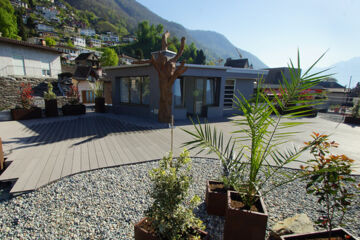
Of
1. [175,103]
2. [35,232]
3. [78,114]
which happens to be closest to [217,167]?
[35,232]

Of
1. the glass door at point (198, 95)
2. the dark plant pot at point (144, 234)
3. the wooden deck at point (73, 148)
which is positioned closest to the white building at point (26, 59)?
the wooden deck at point (73, 148)

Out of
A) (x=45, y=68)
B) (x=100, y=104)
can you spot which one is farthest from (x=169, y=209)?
(x=45, y=68)

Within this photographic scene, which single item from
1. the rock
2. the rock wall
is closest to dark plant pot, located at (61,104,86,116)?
the rock wall

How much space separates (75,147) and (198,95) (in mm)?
6945

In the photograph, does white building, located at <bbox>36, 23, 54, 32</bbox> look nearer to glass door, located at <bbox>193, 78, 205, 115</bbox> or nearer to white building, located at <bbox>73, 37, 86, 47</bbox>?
white building, located at <bbox>73, 37, 86, 47</bbox>

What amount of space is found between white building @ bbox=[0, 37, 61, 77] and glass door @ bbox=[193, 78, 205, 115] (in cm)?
1670

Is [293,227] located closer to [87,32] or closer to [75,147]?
[75,147]

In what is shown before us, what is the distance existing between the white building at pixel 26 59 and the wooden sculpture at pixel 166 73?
617 inches

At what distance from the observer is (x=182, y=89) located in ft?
31.8

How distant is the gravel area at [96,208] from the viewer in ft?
7.30

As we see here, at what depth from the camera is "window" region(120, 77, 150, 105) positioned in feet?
31.0

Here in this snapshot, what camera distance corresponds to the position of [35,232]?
7.18 ft

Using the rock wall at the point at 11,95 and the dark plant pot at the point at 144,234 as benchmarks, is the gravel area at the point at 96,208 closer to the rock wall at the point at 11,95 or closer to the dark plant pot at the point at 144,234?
the dark plant pot at the point at 144,234

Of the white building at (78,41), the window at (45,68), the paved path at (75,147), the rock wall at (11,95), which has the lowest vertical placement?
the paved path at (75,147)
